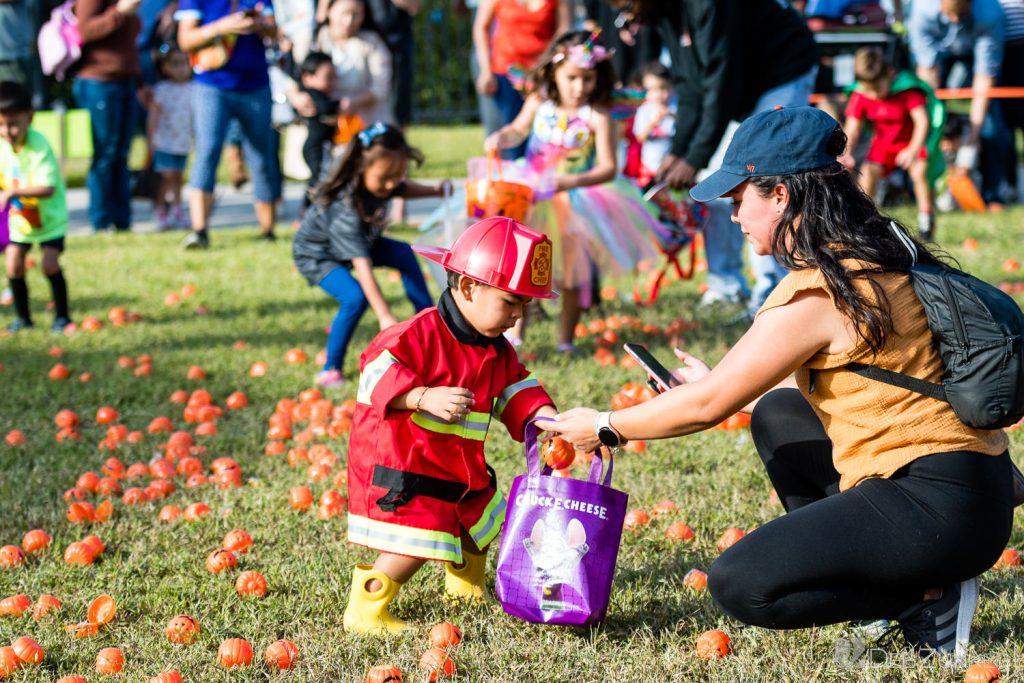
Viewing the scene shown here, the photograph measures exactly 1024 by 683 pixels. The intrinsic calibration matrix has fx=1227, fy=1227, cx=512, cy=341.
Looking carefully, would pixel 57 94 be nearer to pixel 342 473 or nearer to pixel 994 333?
pixel 342 473

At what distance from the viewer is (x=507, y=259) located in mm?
3469

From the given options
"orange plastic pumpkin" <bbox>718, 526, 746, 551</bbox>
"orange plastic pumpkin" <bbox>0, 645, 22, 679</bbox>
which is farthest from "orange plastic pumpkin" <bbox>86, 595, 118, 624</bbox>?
"orange plastic pumpkin" <bbox>718, 526, 746, 551</bbox>

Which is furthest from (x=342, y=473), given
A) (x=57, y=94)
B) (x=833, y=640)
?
(x=57, y=94)

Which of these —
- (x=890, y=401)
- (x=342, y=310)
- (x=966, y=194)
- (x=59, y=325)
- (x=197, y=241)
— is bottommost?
(x=197, y=241)

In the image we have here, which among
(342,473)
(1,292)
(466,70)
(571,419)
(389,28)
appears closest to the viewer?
(571,419)

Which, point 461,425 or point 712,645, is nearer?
point 712,645

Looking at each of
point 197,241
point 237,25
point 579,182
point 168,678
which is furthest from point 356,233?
point 197,241

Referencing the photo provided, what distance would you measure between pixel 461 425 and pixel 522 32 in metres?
6.99

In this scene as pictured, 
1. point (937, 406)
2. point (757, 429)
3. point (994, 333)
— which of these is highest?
point (994, 333)

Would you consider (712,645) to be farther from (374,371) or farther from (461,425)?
(374,371)

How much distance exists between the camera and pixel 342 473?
5082mm

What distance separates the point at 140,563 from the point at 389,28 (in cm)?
925

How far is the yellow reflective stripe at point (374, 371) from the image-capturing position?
11.6 ft

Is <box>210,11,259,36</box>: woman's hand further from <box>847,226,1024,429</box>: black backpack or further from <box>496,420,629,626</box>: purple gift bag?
<box>847,226,1024,429</box>: black backpack
